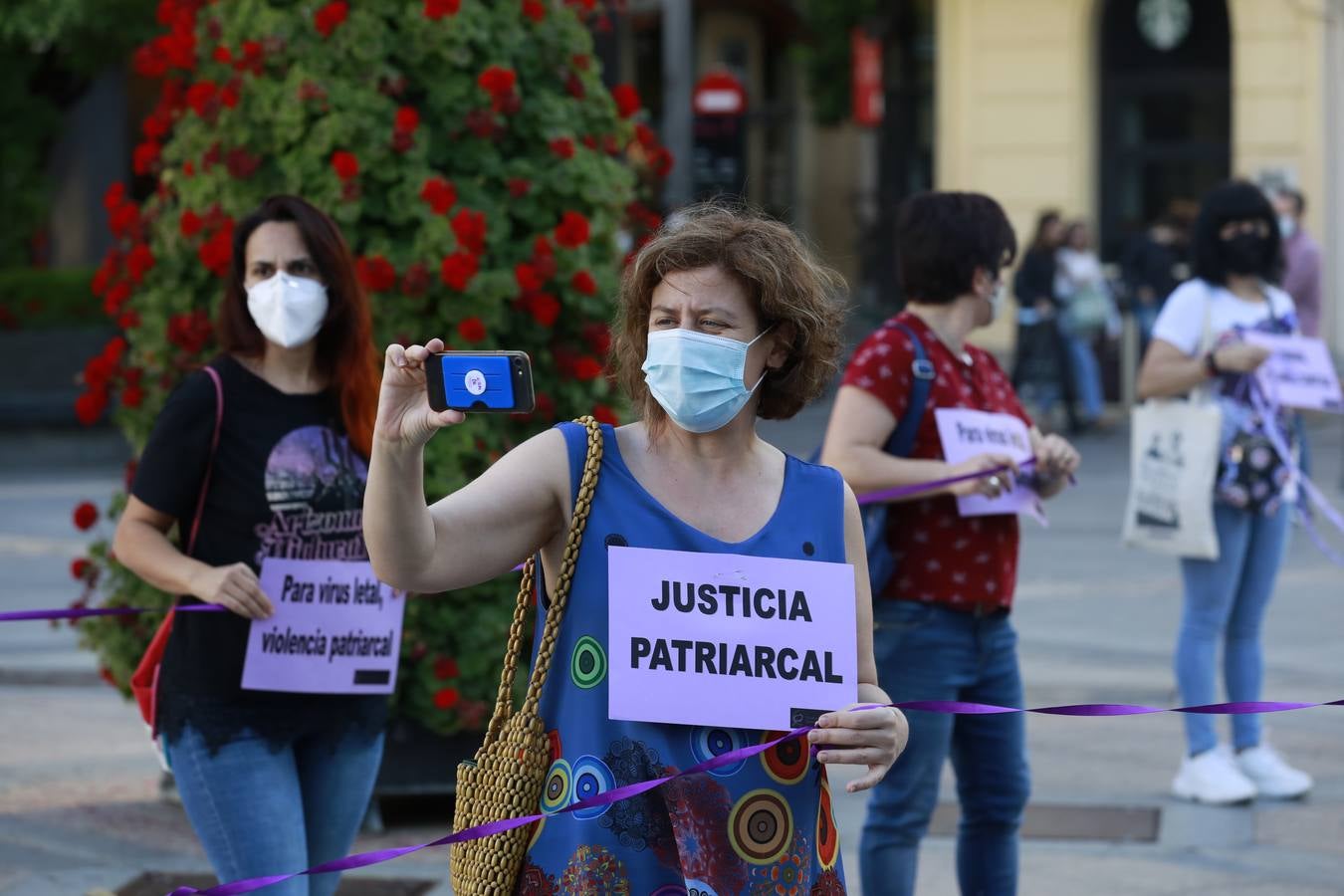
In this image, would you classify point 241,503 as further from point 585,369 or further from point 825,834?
point 585,369

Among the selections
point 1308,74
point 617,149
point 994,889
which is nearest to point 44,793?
point 617,149

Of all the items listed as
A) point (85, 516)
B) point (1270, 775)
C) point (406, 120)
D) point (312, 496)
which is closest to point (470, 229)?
point (406, 120)

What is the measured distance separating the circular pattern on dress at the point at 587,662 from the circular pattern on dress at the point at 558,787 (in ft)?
0.38

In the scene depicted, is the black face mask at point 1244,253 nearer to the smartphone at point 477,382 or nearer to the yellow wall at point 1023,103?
the smartphone at point 477,382

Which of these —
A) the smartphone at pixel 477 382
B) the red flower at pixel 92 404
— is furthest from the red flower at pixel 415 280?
the smartphone at pixel 477 382

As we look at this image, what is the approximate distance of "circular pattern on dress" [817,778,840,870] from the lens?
294 cm

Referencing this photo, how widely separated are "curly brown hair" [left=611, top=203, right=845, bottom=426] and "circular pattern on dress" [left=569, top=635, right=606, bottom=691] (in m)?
0.36

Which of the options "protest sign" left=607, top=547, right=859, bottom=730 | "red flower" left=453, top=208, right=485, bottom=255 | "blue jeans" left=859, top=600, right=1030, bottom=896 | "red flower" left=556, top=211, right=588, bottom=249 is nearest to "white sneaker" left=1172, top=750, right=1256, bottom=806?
"blue jeans" left=859, top=600, right=1030, bottom=896

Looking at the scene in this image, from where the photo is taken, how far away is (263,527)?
158 inches

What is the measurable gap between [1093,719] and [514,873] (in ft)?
17.8

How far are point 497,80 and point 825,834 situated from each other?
326cm

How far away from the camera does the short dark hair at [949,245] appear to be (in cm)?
453

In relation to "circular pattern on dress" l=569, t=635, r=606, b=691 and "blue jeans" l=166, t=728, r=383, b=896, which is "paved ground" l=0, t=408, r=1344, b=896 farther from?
"circular pattern on dress" l=569, t=635, r=606, b=691

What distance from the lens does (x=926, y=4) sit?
2614cm
